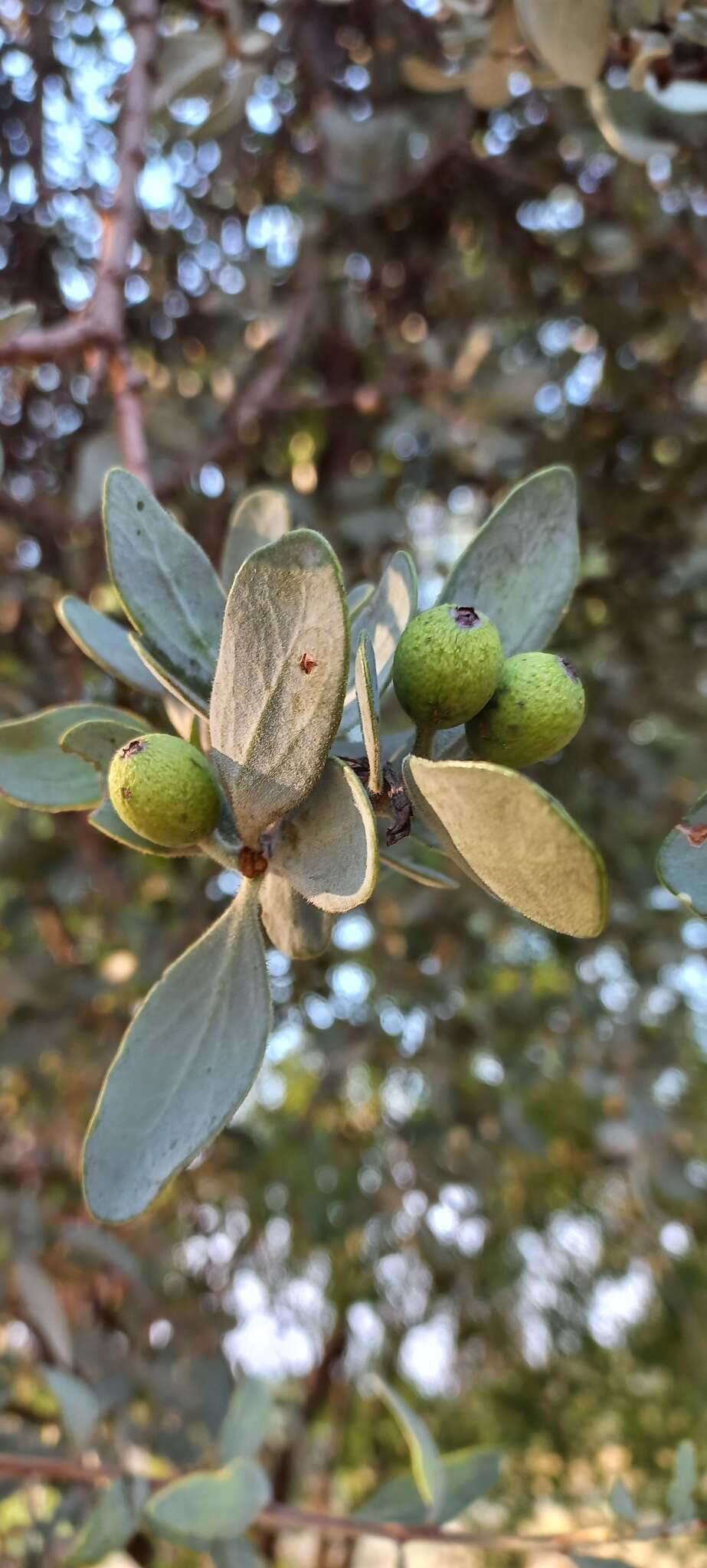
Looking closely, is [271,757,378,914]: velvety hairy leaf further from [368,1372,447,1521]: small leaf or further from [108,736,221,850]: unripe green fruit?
[368,1372,447,1521]: small leaf

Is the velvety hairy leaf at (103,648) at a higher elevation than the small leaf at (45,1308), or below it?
higher

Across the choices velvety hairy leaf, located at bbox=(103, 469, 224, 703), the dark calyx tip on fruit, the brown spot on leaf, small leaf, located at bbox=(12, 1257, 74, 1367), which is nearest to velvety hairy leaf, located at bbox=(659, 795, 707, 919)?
the brown spot on leaf

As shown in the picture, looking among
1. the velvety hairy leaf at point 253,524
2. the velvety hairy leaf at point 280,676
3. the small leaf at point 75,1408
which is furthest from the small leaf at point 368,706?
the small leaf at point 75,1408

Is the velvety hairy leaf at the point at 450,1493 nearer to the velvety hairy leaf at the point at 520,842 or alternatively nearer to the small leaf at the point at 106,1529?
the small leaf at the point at 106,1529

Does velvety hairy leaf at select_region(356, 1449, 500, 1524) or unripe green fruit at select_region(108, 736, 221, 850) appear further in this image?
velvety hairy leaf at select_region(356, 1449, 500, 1524)

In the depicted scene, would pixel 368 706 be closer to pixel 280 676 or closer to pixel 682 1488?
pixel 280 676
